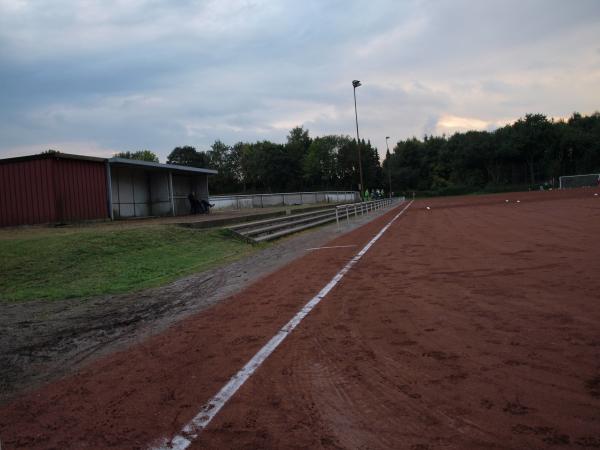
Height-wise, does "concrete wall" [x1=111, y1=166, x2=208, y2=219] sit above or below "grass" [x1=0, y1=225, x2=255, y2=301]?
above

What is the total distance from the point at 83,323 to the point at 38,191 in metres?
16.0

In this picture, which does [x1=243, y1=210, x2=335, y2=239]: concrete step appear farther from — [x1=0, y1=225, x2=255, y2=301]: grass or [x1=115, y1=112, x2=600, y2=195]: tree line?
[x1=115, y1=112, x2=600, y2=195]: tree line

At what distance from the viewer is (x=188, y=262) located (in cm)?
1322

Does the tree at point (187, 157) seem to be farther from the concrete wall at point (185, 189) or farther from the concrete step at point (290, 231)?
the concrete step at point (290, 231)

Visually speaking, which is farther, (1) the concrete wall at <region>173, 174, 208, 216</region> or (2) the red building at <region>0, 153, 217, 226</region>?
(1) the concrete wall at <region>173, 174, 208, 216</region>

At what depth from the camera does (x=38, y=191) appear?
20.4 meters

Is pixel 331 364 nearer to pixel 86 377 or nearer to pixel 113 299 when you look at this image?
pixel 86 377

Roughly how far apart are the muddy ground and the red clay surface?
38 centimetres

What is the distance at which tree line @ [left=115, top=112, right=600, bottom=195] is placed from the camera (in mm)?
89875

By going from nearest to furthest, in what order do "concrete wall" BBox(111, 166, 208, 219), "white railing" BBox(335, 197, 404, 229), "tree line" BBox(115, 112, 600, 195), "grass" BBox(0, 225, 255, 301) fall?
"grass" BBox(0, 225, 255, 301)
"concrete wall" BBox(111, 166, 208, 219)
"white railing" BBox(335, 197, 404, 229)
"tree line" BBox(115, 112, 600, 195)

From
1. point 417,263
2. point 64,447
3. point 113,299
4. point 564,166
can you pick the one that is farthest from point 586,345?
point 564,166

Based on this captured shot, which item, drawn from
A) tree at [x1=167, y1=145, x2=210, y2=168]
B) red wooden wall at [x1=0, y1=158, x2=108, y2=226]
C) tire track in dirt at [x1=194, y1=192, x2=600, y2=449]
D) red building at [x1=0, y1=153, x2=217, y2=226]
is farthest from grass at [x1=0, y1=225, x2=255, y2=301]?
tree at [x1=167, y1=145, x2=210, y2=168]

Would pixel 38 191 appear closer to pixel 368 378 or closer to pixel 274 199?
pixel 368 378

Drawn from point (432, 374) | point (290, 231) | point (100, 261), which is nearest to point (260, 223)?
point (290, 231)
